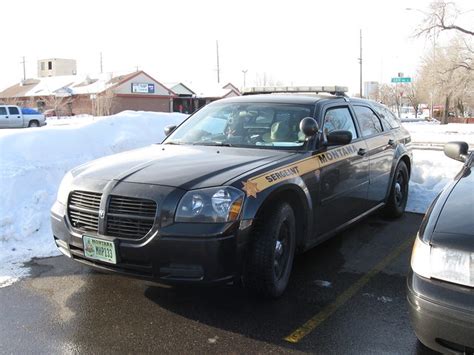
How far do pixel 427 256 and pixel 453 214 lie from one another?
0.33 metres

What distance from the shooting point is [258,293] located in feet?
12.9

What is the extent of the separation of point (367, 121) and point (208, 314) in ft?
11.1

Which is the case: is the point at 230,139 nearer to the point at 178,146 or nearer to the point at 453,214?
the point at 178,146

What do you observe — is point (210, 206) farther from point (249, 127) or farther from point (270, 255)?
point (249, 127)

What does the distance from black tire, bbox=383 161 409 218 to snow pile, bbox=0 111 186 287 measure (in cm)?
424

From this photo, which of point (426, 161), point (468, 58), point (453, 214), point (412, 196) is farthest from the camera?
point (468, 58)

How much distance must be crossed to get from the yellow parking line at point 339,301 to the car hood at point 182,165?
1.21 m

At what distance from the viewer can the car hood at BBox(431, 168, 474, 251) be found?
262 centimetres

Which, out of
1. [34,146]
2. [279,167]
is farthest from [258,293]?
[34,146]

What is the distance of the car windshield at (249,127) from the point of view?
4766mm

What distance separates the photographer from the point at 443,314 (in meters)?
2.55

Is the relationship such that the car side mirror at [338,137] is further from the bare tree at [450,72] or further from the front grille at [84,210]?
the bare tree at [450,72]

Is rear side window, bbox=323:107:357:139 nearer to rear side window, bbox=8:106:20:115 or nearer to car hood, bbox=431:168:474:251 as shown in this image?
car hood, bbox=431:168:474:251

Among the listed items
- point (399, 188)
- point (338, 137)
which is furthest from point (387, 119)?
point (338, 137)
